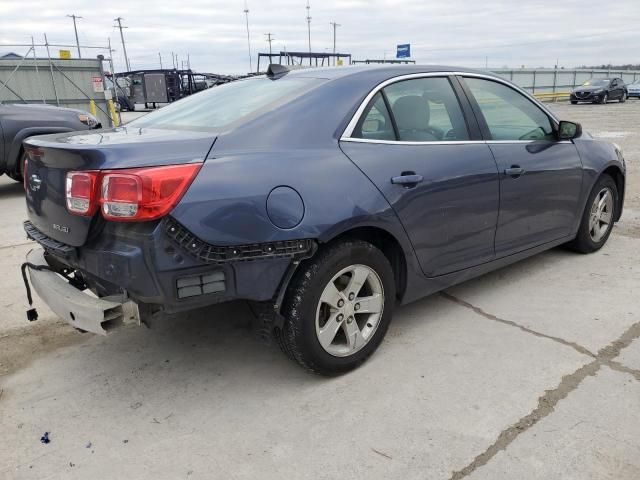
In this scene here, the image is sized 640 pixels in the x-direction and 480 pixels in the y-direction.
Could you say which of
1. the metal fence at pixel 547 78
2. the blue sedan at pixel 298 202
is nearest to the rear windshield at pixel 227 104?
the blue sedan at pixel 298 202

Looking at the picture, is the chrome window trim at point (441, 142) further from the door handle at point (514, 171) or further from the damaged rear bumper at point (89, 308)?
the damaged rear bumper at point (89, 308)

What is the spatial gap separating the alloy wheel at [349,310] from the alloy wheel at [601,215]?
105 inches

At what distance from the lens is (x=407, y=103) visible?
322 cm

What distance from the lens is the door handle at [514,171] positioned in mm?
3592

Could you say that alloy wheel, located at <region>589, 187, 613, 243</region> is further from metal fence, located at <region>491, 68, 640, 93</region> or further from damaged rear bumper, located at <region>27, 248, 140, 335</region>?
metal fence, located at <region>491, 68, 640, 93</region>

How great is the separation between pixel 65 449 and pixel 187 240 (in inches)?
43.9

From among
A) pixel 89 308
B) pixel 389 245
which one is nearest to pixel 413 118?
pixel 389 245

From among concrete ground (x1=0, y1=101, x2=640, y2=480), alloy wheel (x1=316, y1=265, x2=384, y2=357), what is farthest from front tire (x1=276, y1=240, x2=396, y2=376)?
concrete ground (x1=0, y1=101, x2=640, y2=480)

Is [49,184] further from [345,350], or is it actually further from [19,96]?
[19,96]

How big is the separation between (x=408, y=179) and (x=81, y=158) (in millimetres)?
1666

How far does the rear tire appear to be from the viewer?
4590 mm

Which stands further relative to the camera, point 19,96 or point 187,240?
point 19,96

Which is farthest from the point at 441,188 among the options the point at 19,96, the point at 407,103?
the point at 19,96

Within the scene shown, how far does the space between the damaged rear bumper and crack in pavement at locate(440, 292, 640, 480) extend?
1576 millimetres
